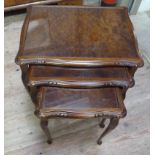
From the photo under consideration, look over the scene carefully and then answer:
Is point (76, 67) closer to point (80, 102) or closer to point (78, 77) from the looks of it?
point (78, 77)

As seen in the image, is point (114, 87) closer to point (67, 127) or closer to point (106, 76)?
point (106, 76)

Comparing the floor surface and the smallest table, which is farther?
the floor surface

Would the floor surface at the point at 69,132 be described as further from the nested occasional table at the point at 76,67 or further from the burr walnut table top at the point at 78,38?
the burr walnut table top at the point at 78,38

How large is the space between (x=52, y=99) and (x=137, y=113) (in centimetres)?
70

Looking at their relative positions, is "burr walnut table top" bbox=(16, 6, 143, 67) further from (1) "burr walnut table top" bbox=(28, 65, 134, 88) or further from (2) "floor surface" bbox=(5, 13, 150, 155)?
(2) "floor surface" bbox=(5, 13, 150, 155)

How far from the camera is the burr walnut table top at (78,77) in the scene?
1.02 m

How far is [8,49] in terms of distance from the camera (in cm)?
174

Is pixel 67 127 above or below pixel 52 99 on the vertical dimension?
below

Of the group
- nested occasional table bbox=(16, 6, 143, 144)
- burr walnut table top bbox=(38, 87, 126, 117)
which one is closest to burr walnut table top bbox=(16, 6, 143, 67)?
nested occasional table bbox=(16, 6, 143, 144)

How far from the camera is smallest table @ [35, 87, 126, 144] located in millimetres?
989

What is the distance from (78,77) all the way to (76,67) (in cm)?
5

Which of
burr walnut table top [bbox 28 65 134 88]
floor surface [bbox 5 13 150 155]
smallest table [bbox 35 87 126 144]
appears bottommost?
floor surface [bbox 5 13 150 155]

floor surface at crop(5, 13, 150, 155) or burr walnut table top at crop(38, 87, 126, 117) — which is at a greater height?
burr walnut table top at crop(38, 87, 126, 117)
